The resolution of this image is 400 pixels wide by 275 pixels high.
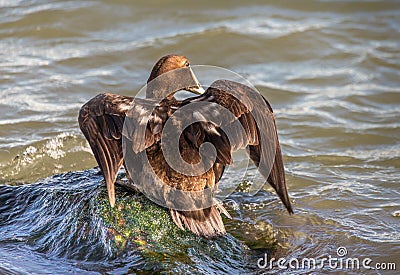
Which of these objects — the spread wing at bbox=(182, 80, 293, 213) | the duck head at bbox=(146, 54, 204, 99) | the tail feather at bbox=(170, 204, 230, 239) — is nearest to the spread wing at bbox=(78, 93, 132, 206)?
the spread wing at bbox=(182, 80, 293, 213)

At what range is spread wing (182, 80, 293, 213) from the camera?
421cm

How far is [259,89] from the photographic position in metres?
8.52

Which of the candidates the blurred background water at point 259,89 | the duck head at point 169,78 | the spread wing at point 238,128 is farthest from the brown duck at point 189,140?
the duck head at point 169,78

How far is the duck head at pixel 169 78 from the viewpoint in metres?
5.01

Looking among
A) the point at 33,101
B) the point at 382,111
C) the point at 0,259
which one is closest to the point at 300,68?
the point at 382,111

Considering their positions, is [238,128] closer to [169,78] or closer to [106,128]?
[106,128]

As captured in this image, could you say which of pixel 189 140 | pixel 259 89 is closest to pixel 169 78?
pixel 189 140

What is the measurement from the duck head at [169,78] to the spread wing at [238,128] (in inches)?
24.7

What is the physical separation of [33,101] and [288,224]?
3.73m

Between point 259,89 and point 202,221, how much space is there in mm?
4187

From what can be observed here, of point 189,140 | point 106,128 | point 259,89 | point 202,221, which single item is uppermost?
point 106,128

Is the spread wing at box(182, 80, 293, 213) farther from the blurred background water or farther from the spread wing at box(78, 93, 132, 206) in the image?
the blurred background water

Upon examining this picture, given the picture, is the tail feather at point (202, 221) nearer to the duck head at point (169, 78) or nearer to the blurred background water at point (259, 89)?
the blurred background water at point (259, 89)

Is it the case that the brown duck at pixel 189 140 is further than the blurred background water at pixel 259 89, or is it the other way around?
the blurred background water at pixel 259 89
